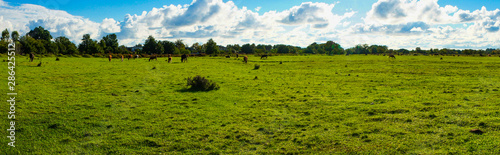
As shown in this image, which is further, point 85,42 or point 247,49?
point 247,49

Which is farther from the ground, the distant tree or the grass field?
the distant tree

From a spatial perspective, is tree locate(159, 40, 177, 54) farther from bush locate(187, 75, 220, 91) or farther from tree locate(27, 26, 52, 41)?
bush locate(187, 75, 220, 91)

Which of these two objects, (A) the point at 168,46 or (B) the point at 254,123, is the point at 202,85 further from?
(A) the point at 168,46

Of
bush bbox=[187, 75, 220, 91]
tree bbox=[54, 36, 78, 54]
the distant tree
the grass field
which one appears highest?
the distant tree

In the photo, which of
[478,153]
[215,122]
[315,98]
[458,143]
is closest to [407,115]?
[458,143]

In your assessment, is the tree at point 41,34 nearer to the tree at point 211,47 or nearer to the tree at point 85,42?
the tree at point 85,42

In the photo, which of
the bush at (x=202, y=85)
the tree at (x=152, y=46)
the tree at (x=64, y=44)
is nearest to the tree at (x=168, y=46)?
the tree at (x=152, y=46)

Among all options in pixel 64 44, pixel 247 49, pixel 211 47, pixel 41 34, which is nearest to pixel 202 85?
pixel 211 47

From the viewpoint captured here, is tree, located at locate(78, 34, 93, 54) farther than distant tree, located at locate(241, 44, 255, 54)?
No

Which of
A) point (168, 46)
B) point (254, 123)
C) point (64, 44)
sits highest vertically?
point (168, 46)

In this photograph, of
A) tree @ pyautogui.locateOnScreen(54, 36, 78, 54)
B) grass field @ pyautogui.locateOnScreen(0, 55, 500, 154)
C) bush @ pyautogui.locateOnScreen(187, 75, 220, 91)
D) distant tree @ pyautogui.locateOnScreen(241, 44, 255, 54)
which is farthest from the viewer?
distant tree @ pyautogui.locateOnScreen(241, 44, 255, 54)

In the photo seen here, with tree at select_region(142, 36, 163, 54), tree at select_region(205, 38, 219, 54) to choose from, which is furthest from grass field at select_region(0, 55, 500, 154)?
tree at select_region(142, 36, 163, 54)

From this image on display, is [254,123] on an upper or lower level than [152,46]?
lower

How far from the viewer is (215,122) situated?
9.04 m
